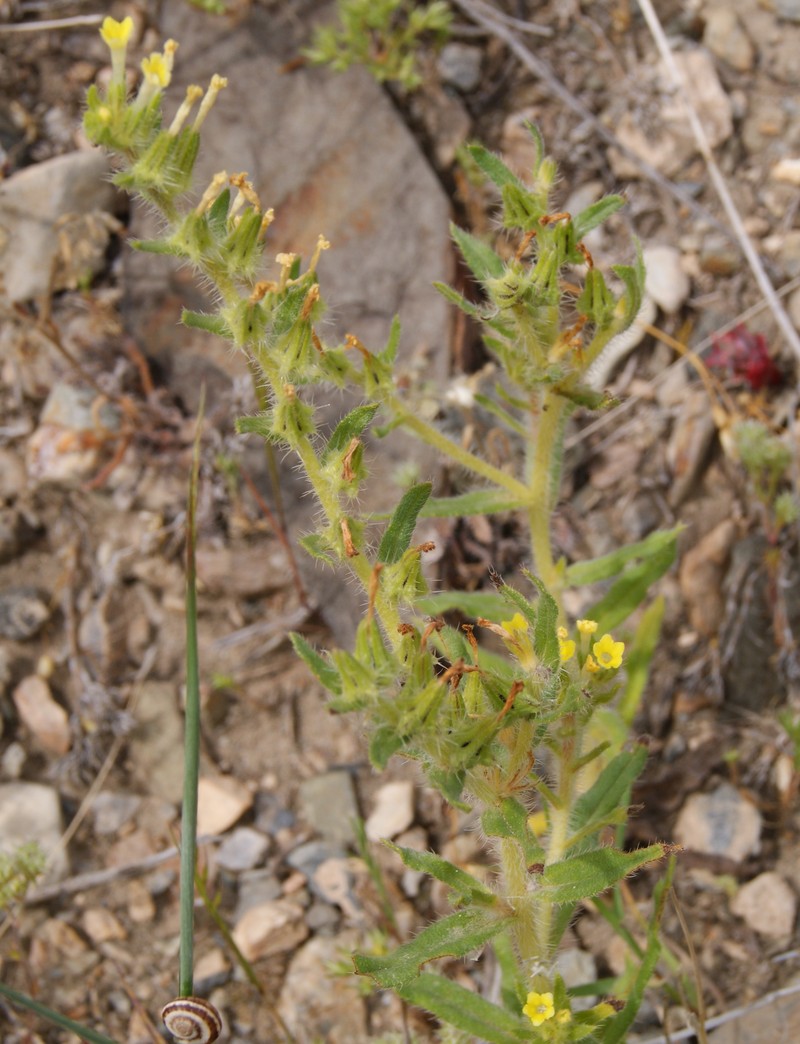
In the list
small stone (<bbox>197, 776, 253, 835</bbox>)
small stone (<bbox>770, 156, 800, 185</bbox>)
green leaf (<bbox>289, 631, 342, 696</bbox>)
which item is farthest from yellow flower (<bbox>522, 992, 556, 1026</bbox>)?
small stone (<bbox>770, 156, 800, 185</bbox>)

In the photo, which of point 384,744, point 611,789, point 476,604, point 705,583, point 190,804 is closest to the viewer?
point 384,744

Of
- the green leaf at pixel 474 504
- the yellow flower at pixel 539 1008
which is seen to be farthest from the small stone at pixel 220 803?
the yellow flower at pixel 539 1008

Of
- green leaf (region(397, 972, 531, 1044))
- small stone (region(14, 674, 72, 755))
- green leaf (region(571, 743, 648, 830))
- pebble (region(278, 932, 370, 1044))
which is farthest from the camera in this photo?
small stone (region(14, 674, 72, 755))

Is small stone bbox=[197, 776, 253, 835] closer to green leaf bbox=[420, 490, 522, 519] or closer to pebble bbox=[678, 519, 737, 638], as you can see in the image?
green leaf bbox=[420, 490, 522, 519]

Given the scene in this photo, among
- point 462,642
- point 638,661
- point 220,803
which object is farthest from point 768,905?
point 220,803

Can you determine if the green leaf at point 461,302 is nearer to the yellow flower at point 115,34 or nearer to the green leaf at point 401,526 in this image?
the green leaf at point 401,526

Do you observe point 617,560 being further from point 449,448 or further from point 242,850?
point 242,850
